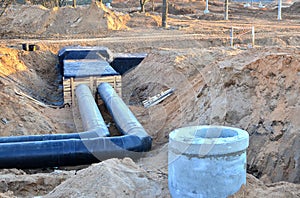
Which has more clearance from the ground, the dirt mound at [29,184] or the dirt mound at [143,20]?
the dirt mound at [143,20]

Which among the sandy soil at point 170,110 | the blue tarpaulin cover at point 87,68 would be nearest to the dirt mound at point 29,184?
the sandy soil at point 170,110

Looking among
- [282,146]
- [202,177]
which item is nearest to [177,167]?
[202,177]

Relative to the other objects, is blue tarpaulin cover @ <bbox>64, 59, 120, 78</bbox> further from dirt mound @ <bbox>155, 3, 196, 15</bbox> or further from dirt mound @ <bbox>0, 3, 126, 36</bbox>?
dirt mound @ <bbox>155, 3, 196, 15</bbox>

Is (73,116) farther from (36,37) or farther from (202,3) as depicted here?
(202,3)

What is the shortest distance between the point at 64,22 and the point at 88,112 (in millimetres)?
18509

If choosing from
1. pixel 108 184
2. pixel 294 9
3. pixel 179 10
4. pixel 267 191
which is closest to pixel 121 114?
pixel 108 184

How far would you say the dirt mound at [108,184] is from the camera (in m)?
4.93

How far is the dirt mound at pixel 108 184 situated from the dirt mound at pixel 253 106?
2123 millimetres

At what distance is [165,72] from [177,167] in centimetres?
897

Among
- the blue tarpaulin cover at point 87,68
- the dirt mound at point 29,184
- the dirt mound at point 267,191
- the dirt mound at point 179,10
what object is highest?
the dirt mound at point 179,10

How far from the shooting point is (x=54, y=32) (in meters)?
26.0

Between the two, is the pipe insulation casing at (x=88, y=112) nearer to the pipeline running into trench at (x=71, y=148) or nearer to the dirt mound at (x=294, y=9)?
the pipeline running into trench at (x=71, y=148)

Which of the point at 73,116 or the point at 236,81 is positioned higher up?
the point at 236,81

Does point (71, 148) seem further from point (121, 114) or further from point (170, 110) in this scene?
point (170, 110)
